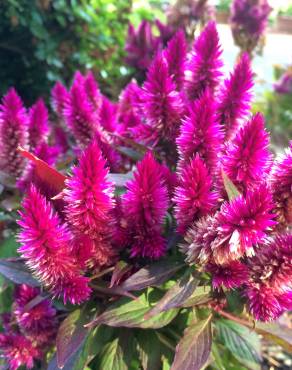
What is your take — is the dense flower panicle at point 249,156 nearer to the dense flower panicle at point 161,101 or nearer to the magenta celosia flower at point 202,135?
the magenta celosia flower at point 202,135

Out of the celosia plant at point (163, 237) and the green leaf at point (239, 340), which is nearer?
the celosia plant at point (163, 237)

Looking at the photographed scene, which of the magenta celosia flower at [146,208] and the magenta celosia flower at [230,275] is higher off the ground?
the magenta celosia flower at [146,208]

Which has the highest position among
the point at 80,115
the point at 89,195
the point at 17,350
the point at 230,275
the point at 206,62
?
the point at 206,62

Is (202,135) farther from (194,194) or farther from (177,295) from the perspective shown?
(177,295)

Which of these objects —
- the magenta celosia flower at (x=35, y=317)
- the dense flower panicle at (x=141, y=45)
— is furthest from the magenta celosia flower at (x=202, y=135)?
the dense flower panicle at (x=141, y=45)

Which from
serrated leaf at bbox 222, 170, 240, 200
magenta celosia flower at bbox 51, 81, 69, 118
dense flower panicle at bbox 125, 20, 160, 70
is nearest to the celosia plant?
serrated leaf at bbox 222, 170, 240, 200

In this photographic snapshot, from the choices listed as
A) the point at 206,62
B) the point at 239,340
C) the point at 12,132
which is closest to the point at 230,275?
the point at 239,340
